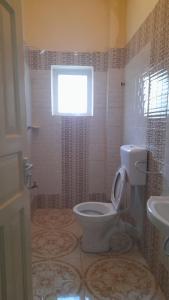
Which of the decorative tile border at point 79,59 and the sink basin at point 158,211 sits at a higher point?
the decorative tile border at point 79,59

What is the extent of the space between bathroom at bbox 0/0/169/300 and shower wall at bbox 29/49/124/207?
13 millimetres

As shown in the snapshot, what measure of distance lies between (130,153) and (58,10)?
2018mm

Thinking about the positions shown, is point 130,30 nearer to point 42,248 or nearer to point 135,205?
point 135,205

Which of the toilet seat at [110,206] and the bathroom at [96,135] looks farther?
the toilet seat at [110,206]

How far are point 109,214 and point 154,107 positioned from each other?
975 millimetres

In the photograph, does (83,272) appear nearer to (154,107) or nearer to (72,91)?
(154,107)

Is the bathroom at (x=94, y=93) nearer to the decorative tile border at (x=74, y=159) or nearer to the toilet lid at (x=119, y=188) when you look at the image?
the decorative tile border at (x=74, y=159)

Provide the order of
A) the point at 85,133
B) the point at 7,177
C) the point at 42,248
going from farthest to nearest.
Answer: the point at 85,133, the point at 42,248, the point at 7,177

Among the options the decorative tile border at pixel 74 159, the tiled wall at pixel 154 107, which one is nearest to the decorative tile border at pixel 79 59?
the tiled wall at pixel 154 107

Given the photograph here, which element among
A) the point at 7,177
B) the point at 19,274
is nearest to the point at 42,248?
the point at 19,274

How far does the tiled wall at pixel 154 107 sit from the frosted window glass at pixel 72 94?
87 cm

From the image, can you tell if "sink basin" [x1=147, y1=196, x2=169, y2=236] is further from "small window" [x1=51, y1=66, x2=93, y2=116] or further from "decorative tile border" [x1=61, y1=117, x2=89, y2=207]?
"small window" [x1=51, y1=66, x2=93, y2=116]

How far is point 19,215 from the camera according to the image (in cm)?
110

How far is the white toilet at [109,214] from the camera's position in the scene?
1879 millimetres
